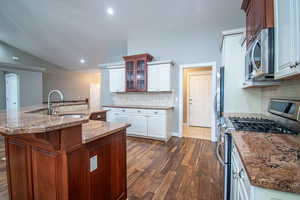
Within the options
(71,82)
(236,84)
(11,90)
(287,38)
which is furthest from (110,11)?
(71,82)

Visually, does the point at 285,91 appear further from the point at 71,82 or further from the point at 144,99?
the point at 71,82

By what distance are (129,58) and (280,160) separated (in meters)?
3.94

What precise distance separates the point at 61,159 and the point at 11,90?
7.00m

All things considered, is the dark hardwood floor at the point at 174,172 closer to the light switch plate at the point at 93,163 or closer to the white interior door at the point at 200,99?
the light switch plate at the point at 93,163

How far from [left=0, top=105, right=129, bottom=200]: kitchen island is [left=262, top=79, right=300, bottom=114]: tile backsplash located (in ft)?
5.45

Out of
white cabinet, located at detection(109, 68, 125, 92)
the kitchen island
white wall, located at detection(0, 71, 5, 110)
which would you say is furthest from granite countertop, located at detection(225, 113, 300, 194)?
white wall, located at detection(0, 71, 5, 110)

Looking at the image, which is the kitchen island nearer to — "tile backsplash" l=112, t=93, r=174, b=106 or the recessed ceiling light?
"tile backsplash" l=112, t=93, r=174, b=106

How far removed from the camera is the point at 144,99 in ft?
14.5

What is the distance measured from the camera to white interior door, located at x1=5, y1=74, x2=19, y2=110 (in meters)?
5.63

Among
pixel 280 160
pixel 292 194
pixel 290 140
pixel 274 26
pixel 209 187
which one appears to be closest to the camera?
pixel 292 194

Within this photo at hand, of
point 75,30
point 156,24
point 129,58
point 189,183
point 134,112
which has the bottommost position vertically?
point 189,183

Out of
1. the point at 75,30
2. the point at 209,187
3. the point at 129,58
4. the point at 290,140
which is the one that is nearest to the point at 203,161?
the point at 209,187

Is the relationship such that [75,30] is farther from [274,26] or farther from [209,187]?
[209,187]

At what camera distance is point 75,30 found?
15.1 ft
